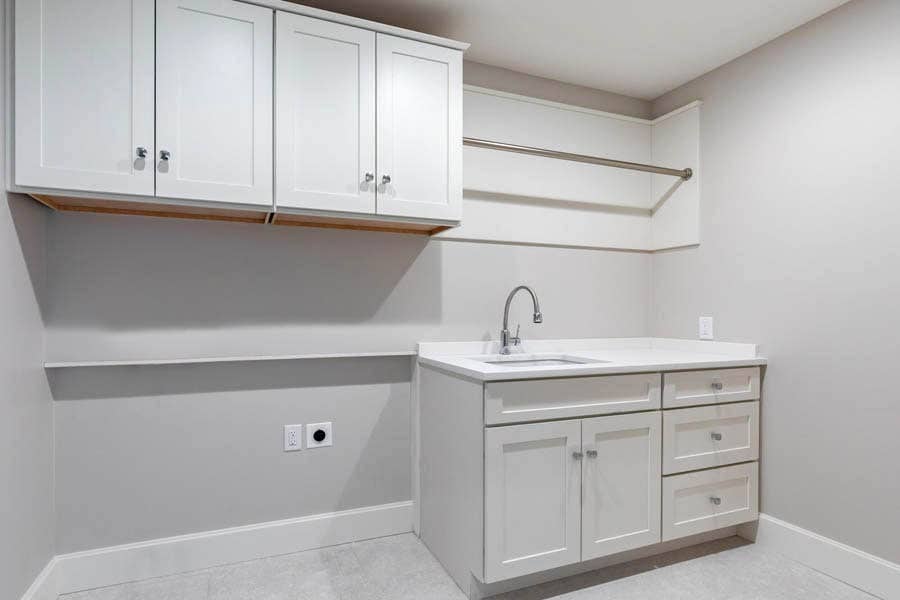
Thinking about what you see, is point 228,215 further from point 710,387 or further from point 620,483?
point 710,387

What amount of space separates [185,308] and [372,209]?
2.75 ft

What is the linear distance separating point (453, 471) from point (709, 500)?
112 centimetres

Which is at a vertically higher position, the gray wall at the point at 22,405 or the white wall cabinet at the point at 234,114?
the white wall cabinet at the point at 234,114

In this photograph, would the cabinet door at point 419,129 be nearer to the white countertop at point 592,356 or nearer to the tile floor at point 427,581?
the white countertop at point 592,356

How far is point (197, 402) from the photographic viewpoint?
2.01 m

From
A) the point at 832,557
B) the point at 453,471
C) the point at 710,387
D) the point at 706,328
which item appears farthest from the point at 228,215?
the point at 832,557

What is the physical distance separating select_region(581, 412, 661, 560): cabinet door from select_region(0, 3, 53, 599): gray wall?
6.05ft

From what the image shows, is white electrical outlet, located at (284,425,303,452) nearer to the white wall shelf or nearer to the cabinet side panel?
the white wall shelf

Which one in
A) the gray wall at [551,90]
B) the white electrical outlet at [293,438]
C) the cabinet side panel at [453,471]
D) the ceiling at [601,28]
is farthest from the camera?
the gray wall at [551,90]

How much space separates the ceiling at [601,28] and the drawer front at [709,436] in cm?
162

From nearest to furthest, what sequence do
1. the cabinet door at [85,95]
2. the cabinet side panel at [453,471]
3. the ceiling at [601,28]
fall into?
the cabinet door at [85,95], the cabinet side panel at [453,471], the ceiling at [601,28]

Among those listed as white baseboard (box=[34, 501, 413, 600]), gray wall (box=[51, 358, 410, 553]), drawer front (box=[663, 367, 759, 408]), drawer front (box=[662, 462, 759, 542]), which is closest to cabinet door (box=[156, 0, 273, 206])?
gray wall (box=[51, 358, 410, 553])

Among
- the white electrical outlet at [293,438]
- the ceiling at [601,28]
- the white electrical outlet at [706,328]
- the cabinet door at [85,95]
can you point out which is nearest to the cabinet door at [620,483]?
the white electrical outlet at [706,328]

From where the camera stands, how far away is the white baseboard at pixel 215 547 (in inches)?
72.2
